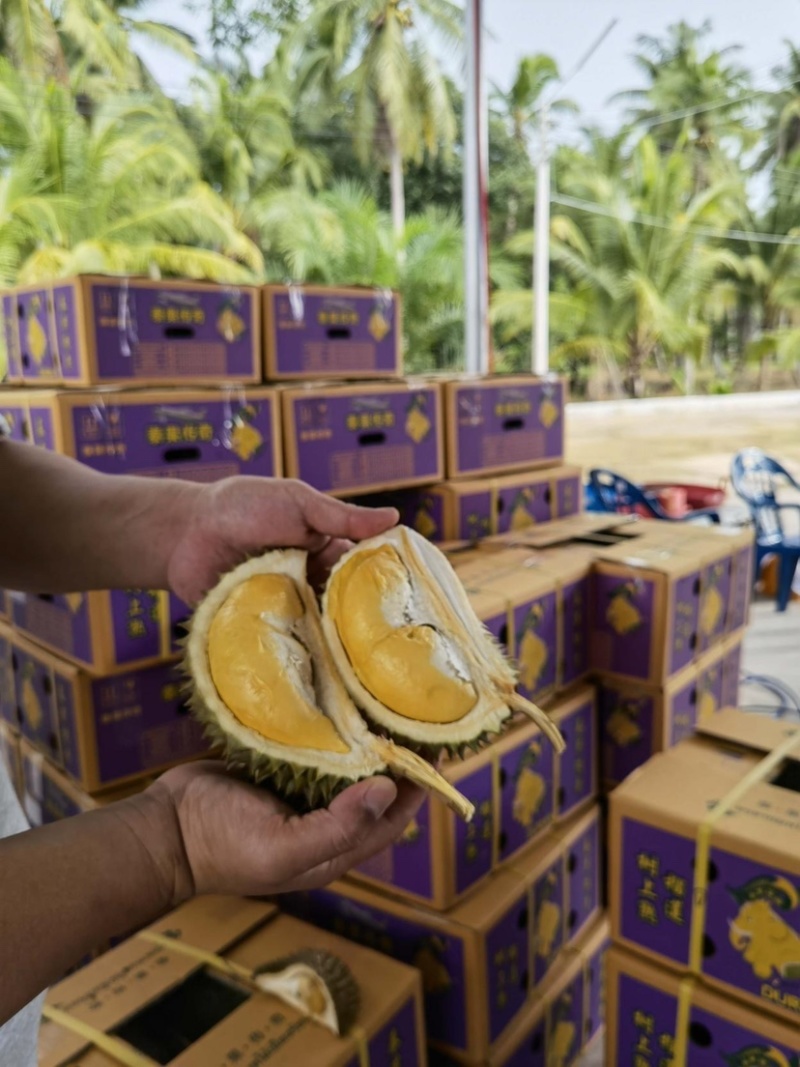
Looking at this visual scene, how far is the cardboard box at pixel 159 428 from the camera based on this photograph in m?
1.66

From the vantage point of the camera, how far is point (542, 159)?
879 centimetres

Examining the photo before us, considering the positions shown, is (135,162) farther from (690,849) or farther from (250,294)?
(690,849)

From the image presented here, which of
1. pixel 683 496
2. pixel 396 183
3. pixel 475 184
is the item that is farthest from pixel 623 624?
pixel 396 183

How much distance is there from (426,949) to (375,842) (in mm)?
864

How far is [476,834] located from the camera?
1.67 metres

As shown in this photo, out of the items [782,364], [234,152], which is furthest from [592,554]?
[782,364]

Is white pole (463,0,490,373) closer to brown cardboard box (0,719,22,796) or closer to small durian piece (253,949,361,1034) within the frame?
brown cardboard box (0,719,22,796)

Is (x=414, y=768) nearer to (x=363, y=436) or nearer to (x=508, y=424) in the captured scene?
(x=363, y=436)

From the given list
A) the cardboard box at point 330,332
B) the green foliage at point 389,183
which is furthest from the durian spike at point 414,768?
the green foliage at point 389,183

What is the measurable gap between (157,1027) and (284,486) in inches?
34.8

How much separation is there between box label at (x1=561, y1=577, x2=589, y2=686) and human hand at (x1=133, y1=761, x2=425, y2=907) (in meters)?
1.31

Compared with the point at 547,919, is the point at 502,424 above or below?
above

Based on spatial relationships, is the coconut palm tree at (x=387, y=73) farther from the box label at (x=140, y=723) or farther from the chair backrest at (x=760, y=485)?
the box label at (x=140, y=723)

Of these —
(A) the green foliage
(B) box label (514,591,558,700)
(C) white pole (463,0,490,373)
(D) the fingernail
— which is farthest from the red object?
(A) the green foliage
